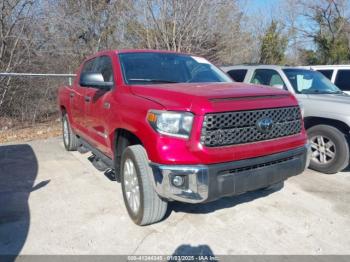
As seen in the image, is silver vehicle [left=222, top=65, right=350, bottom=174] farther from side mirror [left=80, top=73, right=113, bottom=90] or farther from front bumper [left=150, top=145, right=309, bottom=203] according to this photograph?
side mirror [left=80, top=73, right=113, bottom=90]

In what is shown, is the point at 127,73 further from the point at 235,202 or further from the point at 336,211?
the point at 336,211

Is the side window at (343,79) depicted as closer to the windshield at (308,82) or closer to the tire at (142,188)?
the windshield at (308,82)

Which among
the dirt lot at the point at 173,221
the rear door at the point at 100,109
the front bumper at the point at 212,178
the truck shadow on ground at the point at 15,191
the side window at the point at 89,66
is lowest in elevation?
the truck shadow on ground at the point at 15,191

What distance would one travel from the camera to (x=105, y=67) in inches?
188

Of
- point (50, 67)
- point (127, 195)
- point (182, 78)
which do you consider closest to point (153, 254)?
point (127, 195)

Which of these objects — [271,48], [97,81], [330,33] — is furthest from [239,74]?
[330,33]

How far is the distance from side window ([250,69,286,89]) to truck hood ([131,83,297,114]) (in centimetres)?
273

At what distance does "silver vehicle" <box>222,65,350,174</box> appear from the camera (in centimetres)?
538

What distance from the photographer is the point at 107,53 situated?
4809 mm

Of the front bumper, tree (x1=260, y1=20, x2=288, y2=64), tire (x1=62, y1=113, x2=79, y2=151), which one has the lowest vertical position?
tire (x1=62, y1=113, x2=79, y2=151)

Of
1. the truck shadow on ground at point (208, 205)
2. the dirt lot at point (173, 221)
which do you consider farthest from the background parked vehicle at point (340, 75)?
the truck shadow on ground at point (208, 205)

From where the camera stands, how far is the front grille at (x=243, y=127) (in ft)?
10.3

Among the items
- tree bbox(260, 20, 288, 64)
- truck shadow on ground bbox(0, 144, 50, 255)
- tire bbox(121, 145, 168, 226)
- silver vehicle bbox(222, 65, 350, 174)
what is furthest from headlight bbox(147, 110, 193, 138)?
tree bbox(260, 20, 288, 64)

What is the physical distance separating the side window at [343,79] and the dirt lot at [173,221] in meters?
3.87
